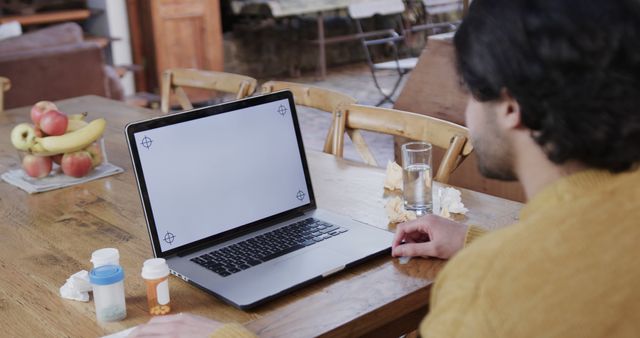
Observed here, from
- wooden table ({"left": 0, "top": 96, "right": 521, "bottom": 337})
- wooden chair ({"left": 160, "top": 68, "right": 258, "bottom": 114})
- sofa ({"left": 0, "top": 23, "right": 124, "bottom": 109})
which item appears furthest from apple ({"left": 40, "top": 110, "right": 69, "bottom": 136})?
sofa ({"left": 0, "top": 23, "right": 124, "bottom": 109})

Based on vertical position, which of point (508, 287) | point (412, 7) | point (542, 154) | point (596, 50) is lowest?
point (412, 7)

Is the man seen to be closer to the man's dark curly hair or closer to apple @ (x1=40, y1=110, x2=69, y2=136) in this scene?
the man's dark curly hair

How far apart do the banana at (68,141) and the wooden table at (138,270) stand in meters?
0.11

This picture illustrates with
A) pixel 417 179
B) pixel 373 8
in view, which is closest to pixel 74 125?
pixel 417 179

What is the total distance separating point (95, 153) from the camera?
217 centimetres

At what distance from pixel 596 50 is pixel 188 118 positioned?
2.80 feet

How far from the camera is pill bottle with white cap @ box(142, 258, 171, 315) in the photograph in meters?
1.34

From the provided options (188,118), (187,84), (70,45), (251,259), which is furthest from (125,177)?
(70,45)

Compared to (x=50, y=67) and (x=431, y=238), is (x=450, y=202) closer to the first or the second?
(x=431, y=238)

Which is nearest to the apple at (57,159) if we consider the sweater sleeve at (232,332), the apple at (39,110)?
the apple at (39,110)

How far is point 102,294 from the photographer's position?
4.32 ft

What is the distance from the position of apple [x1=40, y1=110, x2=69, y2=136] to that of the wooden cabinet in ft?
15.7

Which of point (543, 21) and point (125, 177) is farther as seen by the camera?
point (125, 177)

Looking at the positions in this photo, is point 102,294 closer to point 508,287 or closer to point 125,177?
point 508,287
